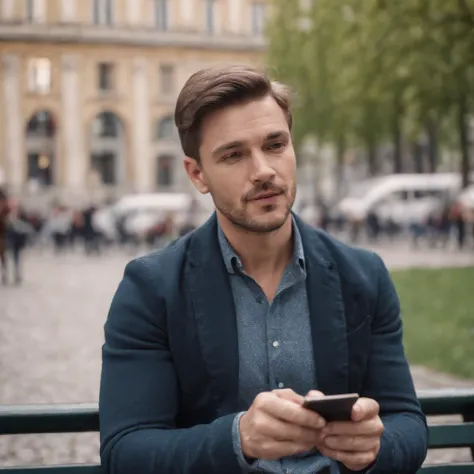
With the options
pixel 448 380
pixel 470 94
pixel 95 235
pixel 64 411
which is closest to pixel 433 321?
pixel 448 380

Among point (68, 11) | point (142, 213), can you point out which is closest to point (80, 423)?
point (142, 213)

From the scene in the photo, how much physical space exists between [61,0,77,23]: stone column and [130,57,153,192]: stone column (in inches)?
199

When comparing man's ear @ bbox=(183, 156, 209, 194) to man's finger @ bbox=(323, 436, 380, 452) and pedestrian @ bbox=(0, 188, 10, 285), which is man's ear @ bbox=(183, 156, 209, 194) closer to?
man's finger @ bbox=(323, 436, 380, 452)

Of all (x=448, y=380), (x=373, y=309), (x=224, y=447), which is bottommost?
(x=448, y=380)

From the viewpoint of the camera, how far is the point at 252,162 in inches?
94.8

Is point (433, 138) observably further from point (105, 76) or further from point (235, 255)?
point (235, 255)

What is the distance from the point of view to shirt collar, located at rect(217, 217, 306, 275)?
248cm

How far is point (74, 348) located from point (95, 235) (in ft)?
72.2

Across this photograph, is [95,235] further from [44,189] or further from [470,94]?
[44,189]

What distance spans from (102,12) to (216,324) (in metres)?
63.5

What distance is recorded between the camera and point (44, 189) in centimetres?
6031

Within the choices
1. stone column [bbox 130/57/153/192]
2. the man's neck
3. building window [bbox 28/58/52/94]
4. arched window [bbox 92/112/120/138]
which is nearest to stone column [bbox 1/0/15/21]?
building window [bbox 28/58/52/94]

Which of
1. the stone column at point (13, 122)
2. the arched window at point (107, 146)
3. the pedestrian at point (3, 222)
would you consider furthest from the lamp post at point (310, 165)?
the pedestrian at point (3, 222)

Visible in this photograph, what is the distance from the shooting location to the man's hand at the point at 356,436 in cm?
204
